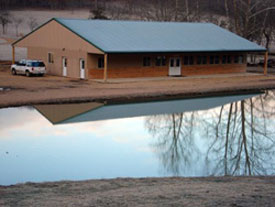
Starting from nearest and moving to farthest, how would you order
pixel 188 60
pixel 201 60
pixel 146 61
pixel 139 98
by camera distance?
1. pixel 139 98
2. pixel 146 61
3. pixel 188 60
4. pixel 201 60

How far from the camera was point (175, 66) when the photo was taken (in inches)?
1586

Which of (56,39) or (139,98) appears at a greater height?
(56,39)

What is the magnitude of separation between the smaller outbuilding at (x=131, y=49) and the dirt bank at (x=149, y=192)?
70.8 ft

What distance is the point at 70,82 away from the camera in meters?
34.0

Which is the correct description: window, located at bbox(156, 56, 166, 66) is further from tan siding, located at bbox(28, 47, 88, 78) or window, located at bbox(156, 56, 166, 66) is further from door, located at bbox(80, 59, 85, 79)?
tan siding, located at bbox(28, 47, 88, 78)

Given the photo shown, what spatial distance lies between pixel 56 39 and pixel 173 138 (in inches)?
838

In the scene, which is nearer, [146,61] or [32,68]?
[32,68]

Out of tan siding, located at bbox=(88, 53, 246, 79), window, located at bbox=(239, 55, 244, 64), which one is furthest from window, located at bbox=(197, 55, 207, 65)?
window, located at bbox=(239, 55, 244, 64)

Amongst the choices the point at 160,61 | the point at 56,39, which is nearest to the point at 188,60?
the point at 160,61

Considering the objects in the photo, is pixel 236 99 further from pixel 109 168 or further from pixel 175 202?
pixel 175 202

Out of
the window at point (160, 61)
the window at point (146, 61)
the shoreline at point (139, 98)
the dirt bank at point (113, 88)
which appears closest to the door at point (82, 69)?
the dirt bank at point (113, 88)

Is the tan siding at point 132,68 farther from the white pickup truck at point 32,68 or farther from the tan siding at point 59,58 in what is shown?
the white pickup truck at point 32,68

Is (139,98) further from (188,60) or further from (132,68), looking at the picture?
(188,60)

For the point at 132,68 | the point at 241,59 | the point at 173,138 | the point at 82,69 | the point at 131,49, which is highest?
the point at 131,49
